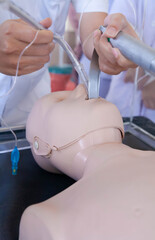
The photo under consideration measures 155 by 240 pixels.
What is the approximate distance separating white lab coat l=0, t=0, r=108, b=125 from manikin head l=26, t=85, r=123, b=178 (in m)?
0.26

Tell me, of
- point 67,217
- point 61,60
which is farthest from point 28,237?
point 61,60

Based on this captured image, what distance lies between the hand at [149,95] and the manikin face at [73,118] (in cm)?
78

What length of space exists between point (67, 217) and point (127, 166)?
119 millimetres

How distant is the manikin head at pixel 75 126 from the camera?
56 cm

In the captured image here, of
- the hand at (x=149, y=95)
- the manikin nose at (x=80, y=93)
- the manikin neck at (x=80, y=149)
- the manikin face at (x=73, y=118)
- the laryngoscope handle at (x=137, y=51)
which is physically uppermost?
the laryngoscope handle at (x=137, y=51)

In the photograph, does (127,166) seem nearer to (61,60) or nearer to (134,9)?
(134,9)

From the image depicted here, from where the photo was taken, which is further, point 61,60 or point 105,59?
Result: point 61,60

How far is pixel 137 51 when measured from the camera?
43 cm

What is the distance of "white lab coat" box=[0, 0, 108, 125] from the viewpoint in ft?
2.72

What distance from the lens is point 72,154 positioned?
0.57 meters

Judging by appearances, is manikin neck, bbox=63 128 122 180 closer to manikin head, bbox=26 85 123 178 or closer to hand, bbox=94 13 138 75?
manikin head, bbox=26 85 123 178


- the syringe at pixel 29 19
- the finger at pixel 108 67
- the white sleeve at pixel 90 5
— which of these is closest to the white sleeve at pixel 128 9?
the white sleeve at pixel 90 5

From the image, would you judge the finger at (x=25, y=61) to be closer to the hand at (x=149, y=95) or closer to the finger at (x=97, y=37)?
the finger at (x=97, y=37)

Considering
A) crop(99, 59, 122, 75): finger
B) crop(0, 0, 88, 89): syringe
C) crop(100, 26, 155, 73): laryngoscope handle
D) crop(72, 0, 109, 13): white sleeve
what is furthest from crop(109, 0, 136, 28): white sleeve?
crop(100, 26, 155, 73): laryngoscope handle
